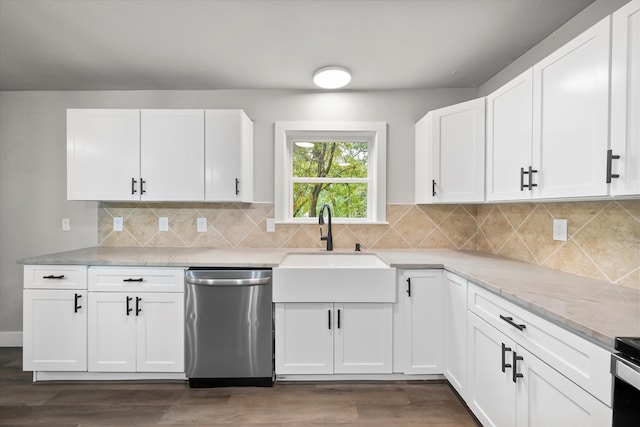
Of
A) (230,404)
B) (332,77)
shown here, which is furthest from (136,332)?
(332,77)

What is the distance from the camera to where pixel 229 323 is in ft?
6.65

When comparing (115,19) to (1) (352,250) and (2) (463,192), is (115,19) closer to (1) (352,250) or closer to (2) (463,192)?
(1) (352,250)

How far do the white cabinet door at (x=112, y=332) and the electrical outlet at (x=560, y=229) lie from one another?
2.78m

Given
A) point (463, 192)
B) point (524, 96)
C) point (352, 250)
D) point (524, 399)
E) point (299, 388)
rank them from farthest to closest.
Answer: point (352, 250)
point (463, 192)
point (299, 388)
point (524, 96)
point (524, 399)

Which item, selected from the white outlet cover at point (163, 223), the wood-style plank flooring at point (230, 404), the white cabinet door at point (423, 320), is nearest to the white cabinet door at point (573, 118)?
the white cabinet door at point (423, 320)

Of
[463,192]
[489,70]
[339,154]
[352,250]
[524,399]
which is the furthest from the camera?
[339,154]

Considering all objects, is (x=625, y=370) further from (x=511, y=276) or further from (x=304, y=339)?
(x=304, y=339)

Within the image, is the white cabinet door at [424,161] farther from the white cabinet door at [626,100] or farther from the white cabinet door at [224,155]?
the white cabinet door at [224,155]

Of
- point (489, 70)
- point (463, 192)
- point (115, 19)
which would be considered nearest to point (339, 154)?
point (463, 192)

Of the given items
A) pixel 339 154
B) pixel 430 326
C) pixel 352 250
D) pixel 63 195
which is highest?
pixel 339 154

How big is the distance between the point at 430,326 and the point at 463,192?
1006mm

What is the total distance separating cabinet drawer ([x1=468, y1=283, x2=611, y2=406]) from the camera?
916mm

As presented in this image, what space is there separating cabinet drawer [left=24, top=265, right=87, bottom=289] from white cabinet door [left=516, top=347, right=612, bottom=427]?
8.61 ft

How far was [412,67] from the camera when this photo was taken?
2338 mm
